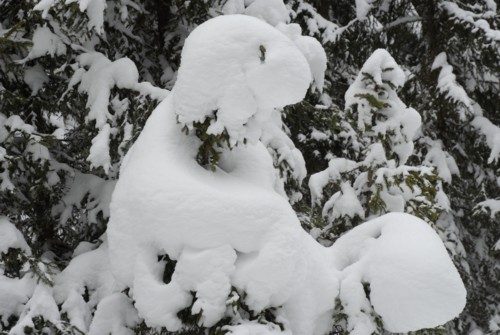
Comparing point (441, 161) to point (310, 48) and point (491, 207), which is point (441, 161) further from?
point (310, 48)

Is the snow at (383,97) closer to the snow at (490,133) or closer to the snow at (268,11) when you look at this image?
the snow at (268,11)

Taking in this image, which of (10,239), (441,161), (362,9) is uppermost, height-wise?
(10,239)

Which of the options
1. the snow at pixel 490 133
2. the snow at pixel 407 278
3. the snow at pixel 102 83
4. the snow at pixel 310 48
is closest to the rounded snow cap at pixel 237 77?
the snow at pixel 407 278

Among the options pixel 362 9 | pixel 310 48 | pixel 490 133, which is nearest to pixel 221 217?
pixel 310 48

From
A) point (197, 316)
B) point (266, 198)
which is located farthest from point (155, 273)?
point (266, 198)

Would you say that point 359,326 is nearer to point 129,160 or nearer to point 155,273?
point 155,273

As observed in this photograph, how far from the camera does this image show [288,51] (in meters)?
3.28

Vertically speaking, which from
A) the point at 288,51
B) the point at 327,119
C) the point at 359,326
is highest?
the point at 288,51

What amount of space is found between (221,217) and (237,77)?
803 mm

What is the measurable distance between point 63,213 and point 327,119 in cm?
300

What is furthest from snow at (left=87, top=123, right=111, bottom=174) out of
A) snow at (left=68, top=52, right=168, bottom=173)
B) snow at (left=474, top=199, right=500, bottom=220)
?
snow at (left=474, top=199, right=500, bottom=220)

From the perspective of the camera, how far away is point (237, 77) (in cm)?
330

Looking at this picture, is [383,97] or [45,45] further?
[383,97]

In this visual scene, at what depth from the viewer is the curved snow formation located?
322 cm
